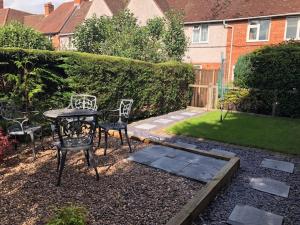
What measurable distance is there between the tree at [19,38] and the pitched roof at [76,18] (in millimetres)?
15386

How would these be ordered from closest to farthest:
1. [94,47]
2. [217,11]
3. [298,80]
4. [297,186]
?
[297,186] < [298,80] < [94,47] < [217,11]

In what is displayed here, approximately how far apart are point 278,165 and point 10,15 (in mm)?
36612

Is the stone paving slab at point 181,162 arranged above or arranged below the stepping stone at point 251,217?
above

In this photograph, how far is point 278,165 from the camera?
550cm

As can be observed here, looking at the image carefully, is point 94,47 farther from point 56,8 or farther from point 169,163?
point 56,8

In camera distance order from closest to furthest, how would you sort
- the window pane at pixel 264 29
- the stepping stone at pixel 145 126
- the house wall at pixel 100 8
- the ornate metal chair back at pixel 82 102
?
1. the ornate metal chair back at pixel 82 102
2. the stepping stone at pixel 145 126
3. the window pane at pixel 264 29
4. the house wall at pixel 100 8

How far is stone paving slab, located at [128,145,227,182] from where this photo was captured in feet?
15.3

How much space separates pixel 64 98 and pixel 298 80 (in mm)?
8812

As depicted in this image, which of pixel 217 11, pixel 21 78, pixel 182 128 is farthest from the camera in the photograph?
pixel 217 11

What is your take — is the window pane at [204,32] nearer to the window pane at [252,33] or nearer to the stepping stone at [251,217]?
the window pane at [252,33]

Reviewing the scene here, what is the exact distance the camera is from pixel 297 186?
14.9 ft

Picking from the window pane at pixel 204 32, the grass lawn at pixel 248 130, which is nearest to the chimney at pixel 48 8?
the window pane at pixel 204 32

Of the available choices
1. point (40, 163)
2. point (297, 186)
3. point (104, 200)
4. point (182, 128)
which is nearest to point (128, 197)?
point (104, 200)

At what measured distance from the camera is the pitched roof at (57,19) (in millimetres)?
28781
